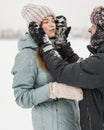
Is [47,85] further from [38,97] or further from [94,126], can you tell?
[94,126]

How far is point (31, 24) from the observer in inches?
95.0

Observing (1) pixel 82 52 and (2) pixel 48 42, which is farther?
(1) pixel 82 52

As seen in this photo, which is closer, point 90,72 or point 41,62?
point 90,72

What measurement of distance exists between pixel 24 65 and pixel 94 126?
1.80ft

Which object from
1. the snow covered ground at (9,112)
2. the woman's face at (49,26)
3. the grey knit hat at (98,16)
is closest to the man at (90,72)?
the grey knit hat at (98,16)

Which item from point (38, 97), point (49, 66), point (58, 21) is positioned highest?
point (58, 21)

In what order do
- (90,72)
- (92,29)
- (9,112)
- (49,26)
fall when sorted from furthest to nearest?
(9,112)
(49,26)
(92,29)
(90,72)

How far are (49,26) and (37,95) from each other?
43 centimetres

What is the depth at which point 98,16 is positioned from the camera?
234cm

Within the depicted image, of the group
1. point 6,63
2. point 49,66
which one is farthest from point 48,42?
point 6,63

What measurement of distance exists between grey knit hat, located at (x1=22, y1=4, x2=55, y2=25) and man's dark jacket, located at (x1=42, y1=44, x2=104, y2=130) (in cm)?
27

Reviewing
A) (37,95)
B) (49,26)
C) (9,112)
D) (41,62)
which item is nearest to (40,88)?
(37,95)

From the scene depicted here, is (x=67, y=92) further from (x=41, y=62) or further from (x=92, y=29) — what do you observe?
(x=92, y=29)

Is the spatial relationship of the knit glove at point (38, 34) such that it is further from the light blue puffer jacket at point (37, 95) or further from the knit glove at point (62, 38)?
the knit glove at point (62, 38)
